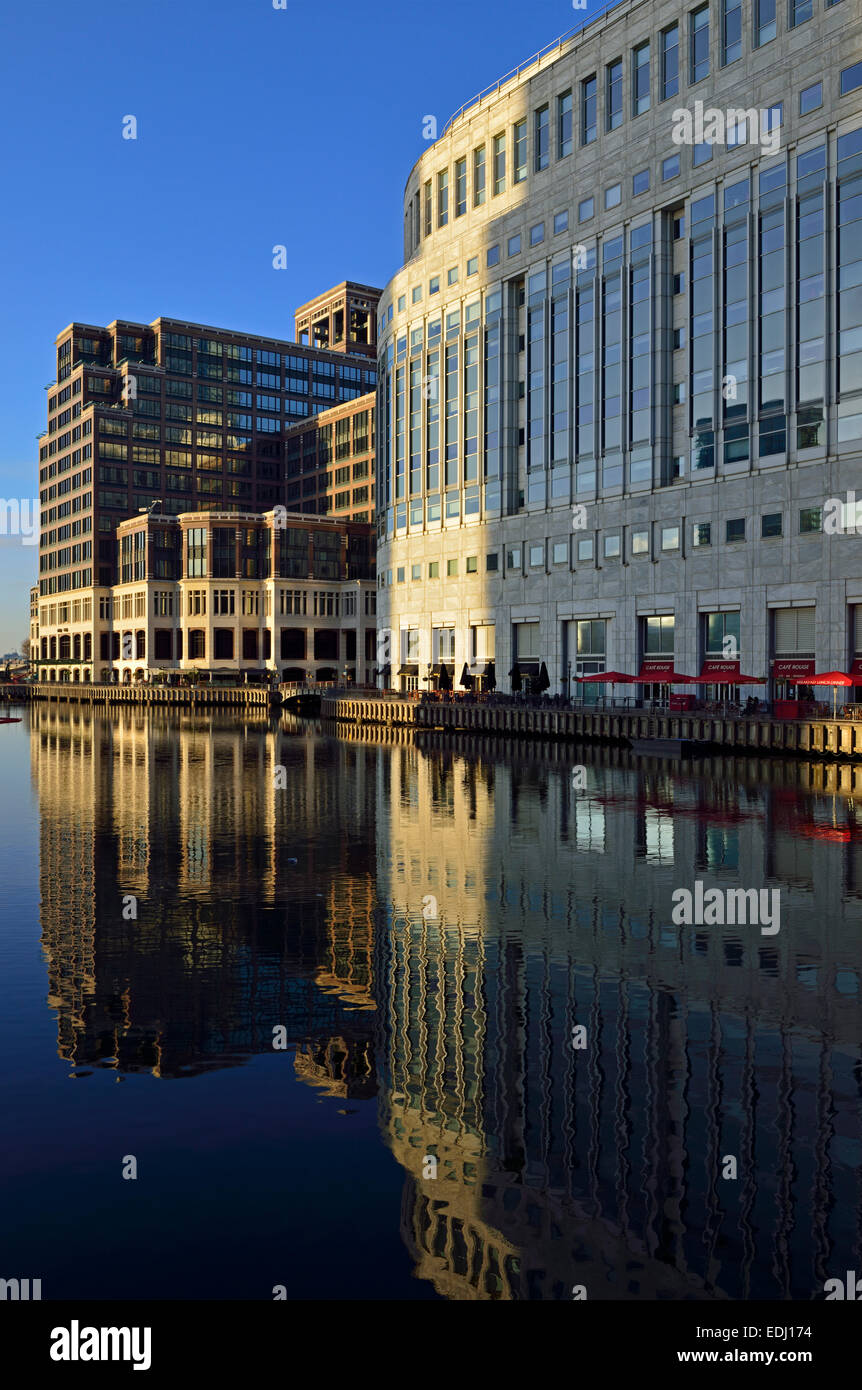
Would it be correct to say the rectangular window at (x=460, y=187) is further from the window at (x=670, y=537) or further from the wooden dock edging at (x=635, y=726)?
the wooden dock edging at (x=635, y=726)

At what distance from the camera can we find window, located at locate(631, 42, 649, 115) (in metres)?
81.2

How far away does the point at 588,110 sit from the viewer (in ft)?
287

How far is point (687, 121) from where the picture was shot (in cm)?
7688

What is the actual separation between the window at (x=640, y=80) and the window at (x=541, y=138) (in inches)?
430

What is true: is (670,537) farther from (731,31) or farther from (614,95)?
(614,95)

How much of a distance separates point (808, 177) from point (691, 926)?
204 ft

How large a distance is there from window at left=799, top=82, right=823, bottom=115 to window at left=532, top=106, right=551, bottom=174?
2882 centimetres

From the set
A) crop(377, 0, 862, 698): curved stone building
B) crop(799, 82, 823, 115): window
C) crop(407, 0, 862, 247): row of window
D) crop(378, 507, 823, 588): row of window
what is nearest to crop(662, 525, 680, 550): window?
crop(378, 507, 823, 588): row of window

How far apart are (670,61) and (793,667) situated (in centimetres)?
4664

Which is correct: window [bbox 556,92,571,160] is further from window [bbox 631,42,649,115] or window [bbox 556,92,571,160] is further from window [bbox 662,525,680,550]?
window [bbox 662,525,680,550]

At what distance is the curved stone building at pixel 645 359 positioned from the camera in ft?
218

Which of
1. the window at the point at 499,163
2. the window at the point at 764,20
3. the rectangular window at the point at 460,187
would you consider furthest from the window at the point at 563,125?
the window at the point at 764,20

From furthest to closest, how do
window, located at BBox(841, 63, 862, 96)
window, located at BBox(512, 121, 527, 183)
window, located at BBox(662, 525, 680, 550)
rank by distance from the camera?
window, located at BBox(512, 121, 527, 183)
window, located at BBox(662, 525, 680, 550)
window, located at BBox(841, 63, 862, 96)
